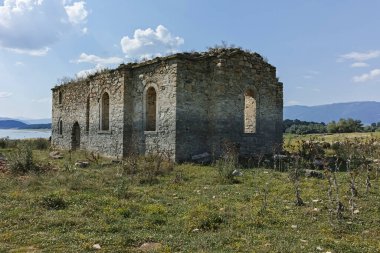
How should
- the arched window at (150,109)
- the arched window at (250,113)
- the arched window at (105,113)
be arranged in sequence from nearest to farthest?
the arched window at (150,109), the arched window at (250,113), the arched window at (105,113)

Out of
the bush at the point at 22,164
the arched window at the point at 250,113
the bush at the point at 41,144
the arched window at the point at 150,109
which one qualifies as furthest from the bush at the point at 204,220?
the bush at the point at 41,144

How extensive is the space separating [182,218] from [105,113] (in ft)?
43.4

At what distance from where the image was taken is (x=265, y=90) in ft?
53.3

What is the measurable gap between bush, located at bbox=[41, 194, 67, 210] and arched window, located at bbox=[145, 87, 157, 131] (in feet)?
28.0

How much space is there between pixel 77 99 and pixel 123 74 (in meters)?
6.20

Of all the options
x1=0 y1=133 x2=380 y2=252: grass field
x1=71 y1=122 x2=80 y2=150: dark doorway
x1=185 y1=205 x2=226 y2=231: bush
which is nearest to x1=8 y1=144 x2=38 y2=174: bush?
x1=0 y1=133 x2=380 y2=252: grass field

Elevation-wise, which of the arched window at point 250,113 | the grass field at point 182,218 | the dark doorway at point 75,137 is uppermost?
the arched window at point 250,113

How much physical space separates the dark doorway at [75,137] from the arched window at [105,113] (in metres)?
4.11

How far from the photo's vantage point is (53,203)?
696 cm

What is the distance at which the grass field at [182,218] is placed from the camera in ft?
16.0

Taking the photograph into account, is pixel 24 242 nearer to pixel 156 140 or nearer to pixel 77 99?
pixel 156 140

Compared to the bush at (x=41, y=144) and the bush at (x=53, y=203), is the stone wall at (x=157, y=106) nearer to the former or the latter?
the bush at (x=53, y=203)

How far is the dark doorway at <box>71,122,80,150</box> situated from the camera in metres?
22.0

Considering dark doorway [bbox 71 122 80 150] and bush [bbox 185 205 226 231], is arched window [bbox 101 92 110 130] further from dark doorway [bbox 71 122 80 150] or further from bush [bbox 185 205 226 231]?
bush [bbox 185 205 226 231]
